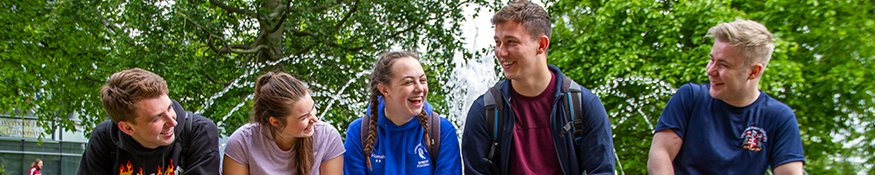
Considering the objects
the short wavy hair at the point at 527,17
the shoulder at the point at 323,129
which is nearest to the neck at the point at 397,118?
the shoulder at the point at 323,129

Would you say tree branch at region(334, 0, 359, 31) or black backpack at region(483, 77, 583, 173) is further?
tree branch at region(334, 0, 359, 31)

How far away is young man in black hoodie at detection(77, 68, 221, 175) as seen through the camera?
3123mm

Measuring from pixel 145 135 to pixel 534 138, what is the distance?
2.13 m

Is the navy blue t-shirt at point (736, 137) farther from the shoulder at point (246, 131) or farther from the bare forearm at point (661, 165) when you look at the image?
the shoulder at point (246, 131)

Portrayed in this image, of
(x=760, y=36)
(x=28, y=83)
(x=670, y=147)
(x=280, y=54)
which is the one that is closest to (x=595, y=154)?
(x=670, y=147)

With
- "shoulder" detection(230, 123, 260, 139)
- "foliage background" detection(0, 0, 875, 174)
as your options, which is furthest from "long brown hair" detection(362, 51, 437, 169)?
"foliage background" detection(0, 0, 875, 174)

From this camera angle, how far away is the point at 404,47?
1018cm

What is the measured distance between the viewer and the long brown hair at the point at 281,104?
3.41 m

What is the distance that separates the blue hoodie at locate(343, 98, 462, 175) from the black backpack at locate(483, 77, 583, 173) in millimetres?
489

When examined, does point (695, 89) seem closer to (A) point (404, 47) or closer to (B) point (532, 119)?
(B) point (532, 119)

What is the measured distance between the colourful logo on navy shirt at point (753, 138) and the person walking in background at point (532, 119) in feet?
2.18

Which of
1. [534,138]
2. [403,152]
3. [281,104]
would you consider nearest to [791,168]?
→ [534,138]

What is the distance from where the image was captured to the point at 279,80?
3449mm

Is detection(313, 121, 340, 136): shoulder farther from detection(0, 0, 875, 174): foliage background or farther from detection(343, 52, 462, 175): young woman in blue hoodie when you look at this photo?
detection(0, 0, 875, 174): foliage background
